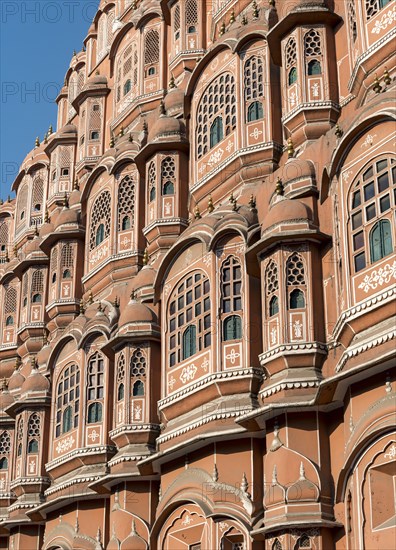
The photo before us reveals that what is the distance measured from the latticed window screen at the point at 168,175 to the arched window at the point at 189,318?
4693 mm

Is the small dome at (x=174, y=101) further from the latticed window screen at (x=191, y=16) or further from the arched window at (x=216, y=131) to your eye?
the latticed window screen at (x=191, y=16)

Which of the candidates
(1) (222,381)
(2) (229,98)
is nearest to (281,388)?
(1) (222,381)

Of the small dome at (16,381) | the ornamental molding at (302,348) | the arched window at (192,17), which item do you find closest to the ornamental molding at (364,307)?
the ornamental molding at (302,348)

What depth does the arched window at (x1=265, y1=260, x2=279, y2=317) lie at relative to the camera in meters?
20.0

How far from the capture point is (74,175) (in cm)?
3747

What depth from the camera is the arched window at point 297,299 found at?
64.8 ft

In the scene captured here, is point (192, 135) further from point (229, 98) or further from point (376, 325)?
point (376, 325)

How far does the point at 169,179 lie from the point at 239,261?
6422mm

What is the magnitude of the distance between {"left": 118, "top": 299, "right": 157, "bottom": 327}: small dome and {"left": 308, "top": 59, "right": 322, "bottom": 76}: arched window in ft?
22.1

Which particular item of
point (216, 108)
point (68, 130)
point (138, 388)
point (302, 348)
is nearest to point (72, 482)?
point (138, 388)

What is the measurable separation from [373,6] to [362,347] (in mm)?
8057

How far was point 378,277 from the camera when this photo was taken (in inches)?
690

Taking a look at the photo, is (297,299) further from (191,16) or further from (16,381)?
(191,16)

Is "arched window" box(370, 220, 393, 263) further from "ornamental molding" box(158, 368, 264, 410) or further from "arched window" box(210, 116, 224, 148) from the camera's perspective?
"arched window" box(210, 116, 224, 148)
